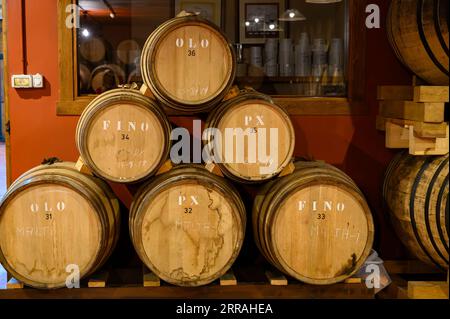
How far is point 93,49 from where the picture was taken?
4.55 meters

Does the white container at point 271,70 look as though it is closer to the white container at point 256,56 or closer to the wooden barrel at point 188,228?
the white container at point 256,56

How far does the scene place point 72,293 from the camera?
11.6 ft

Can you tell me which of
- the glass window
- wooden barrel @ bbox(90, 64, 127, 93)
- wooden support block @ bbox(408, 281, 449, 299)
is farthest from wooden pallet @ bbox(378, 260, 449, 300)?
wooden barrel @ bbox(90, 64, 127, 93)

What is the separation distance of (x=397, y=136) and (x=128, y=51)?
207 cm

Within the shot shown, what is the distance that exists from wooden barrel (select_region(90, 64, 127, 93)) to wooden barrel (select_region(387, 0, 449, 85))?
76.9 inches

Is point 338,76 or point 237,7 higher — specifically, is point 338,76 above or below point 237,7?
below

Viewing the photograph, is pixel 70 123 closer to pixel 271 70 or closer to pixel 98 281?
pixel 98 281

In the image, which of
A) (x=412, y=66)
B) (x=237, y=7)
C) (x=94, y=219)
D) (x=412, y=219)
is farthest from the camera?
(x=237, y=7)

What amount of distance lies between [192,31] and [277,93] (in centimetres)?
114

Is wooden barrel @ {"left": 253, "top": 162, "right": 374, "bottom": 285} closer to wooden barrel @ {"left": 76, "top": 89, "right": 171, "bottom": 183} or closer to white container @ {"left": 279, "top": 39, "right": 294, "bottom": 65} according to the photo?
wooden barrel @ {"left": 76, "top": 89, "right": 171, "bottom": 183}

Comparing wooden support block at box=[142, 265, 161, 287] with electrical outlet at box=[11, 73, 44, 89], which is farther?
electrical outlet at box=[11, 73, 44, 89]

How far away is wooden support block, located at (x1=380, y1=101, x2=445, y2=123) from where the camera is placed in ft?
11.8

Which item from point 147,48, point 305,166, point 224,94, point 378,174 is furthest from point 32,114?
point 378,174
